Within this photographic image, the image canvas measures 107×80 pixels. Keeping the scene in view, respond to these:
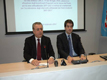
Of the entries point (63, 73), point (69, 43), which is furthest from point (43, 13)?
point (63, 73)

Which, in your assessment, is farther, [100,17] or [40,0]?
[100,17]

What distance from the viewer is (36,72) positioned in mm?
502

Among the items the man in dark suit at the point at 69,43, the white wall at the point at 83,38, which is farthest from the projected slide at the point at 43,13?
the man in dark suit at the point at 69,43

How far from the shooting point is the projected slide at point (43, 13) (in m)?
3.14

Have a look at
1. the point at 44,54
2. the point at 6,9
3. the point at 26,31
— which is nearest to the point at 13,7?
the point at 6,9

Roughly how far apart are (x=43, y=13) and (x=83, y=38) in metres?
1.55

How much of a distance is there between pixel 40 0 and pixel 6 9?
97 centimetres

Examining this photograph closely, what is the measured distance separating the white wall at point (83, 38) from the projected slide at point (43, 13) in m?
0.20

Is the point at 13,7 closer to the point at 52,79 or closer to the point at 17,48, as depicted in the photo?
the point at 17,48

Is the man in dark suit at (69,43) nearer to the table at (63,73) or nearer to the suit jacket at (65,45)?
the suit jacket at (65,45)

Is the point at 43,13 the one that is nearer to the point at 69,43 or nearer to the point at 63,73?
the point at 69,43

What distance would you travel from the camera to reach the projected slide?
10.3 ft

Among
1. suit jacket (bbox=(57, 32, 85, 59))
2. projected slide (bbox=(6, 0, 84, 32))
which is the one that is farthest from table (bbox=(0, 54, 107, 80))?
projected slide (bbox=(6, 0, 84, 32))

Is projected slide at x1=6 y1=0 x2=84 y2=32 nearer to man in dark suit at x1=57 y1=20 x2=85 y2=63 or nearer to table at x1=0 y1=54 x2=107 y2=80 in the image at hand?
man in dark suit at x1=57 y1=20 x2=85 y2=63
